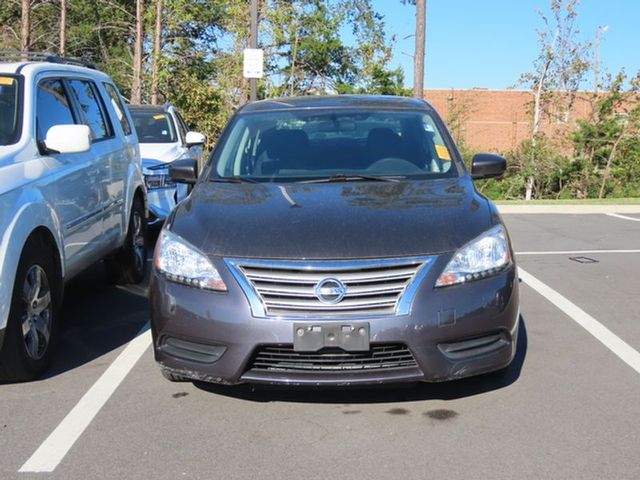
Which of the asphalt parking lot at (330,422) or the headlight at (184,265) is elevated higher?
the headlight at (184,265)

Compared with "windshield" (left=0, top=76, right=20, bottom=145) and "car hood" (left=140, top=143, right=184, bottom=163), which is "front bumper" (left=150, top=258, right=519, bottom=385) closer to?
"windshield" (left=0, top=76, right=20, bottom=145)

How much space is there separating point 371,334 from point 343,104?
2542mm

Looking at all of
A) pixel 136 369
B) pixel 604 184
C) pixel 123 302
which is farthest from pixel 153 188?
pixel 604 184

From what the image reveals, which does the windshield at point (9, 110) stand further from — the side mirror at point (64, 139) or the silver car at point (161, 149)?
the silver car at point (161, 149)

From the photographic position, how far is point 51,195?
4.80 m

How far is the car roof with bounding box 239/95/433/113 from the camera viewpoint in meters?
5.64

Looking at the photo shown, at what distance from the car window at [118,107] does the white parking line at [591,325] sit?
418 centimetres

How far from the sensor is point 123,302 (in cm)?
652

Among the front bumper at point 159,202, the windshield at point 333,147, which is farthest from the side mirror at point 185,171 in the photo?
the front bumper at point 159,202

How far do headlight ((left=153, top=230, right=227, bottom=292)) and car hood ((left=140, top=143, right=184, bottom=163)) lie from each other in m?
5.81

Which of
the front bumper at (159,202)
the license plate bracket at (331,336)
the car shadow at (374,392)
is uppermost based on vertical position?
the license plate bracket at (331,336)

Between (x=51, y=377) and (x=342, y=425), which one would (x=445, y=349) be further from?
(x=51, y=377)

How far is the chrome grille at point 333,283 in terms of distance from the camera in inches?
143

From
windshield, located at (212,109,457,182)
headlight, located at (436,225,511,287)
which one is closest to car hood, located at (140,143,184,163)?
windshield, located at (212,109,457,182)
